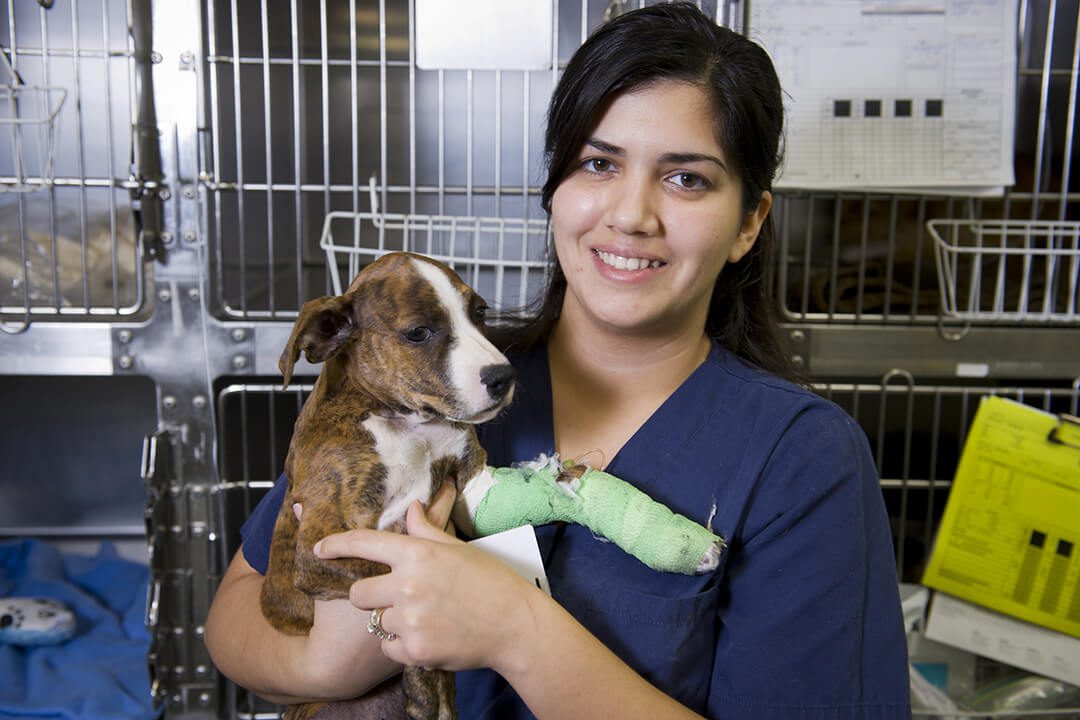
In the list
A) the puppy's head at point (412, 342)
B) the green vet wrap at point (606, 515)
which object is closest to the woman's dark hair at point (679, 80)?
the puppy's head at point (412, 342)

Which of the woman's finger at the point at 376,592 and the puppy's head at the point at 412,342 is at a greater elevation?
the puppy's head at the point at 412,342

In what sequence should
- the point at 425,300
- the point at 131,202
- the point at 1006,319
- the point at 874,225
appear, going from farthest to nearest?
the point at 874,225
the point at 1006,319
the point at 131,202
the point at 425,300

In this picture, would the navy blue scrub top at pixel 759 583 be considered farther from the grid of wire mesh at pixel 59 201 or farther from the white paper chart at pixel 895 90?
the grid of wire mesh at pixel 59 201

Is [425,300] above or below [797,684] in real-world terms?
above

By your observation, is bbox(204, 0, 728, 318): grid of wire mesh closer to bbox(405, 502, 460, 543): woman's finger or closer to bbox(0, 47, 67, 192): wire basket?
bbox(0, 47, 67, 192): wire basket

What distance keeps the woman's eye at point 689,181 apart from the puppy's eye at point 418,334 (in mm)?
306

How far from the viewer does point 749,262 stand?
1126 mm

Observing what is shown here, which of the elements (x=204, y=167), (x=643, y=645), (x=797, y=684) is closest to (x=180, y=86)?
(x=204, y=167)

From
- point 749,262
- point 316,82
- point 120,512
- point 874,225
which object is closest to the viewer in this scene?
point 749,262

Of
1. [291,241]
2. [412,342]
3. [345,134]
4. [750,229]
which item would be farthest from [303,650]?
[345,134]

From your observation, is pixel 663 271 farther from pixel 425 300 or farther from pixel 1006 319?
pixel 1006 319

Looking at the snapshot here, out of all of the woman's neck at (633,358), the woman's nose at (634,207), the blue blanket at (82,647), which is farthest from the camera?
the blue blanket at (82,647)

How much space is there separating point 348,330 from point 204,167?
2.24 feet

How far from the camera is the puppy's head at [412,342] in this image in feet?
2.65
